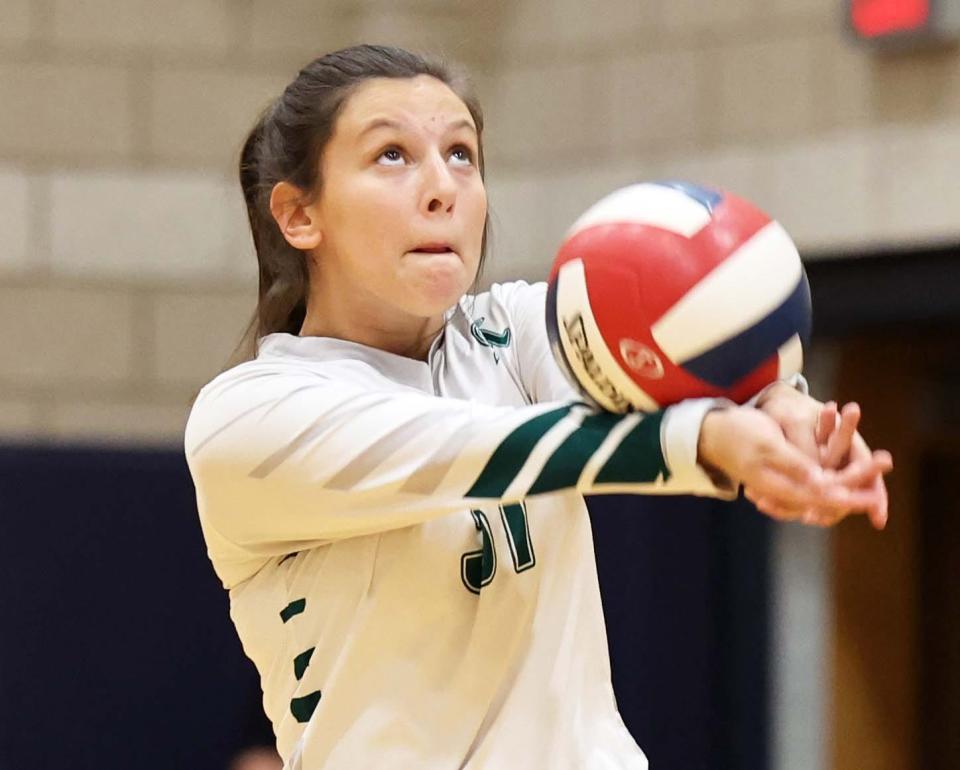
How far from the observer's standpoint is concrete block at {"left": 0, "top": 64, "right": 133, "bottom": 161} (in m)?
5.06

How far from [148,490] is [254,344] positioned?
7.68ft

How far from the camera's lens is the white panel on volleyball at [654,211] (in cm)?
196

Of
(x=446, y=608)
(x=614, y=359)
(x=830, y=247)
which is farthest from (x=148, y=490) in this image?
(x=614, y=359)

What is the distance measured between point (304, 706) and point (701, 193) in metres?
0.83

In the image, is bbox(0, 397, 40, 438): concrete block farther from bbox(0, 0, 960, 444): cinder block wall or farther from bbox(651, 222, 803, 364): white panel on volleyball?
bbox(651, 222, 803, 364): white panel on volleyball

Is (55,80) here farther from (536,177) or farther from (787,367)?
(787,367)

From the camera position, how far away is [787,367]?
1.95 metres

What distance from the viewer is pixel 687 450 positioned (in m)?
1.77

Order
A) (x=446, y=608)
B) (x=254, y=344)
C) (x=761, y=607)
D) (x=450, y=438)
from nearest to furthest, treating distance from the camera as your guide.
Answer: (x=450, y=438) < (x=446, y=608) < (x=254, y=344) < (x=761, y=607)

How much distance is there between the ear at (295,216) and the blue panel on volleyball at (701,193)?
1.63 ft

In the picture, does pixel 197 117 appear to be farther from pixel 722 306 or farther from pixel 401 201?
pixel 722 306

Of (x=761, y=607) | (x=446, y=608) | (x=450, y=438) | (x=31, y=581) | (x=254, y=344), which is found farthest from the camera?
(x=761, y=607)

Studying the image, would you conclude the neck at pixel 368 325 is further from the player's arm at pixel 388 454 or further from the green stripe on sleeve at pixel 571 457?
the green stripe on sleeve at pixel 571 457

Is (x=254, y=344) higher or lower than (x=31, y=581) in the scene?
higher
